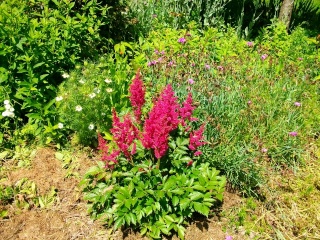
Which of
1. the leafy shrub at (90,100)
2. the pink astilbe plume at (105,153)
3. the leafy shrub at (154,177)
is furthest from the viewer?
the leafy shrub at (90,100)

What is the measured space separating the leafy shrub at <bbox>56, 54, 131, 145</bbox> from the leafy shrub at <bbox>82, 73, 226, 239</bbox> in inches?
19.6

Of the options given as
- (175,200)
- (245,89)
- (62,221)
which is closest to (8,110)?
(62,221)

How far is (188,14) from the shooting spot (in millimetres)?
5359

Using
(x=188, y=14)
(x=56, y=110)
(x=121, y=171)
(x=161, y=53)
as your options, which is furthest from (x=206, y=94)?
(x=188, y=14)

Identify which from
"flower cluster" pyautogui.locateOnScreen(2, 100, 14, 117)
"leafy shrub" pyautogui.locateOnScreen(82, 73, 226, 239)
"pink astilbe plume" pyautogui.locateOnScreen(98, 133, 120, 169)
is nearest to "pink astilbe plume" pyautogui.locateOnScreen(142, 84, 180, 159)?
"leafy shrub" pyautogui.locateOnScreen(82, 73, 226, 239)

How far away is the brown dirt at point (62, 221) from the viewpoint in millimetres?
2662

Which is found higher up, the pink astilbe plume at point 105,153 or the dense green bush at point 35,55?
the dense green bush at point 35,55

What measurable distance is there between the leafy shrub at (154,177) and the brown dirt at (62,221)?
0.42ft

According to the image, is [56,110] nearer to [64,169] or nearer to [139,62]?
[64,169]

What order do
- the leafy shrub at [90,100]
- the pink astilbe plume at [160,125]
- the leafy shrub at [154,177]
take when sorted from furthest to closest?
1. the leafy shrub at [90,100]
2. the leafy shrub at [154,177]
3. the pink astilbe plume at [160,125]

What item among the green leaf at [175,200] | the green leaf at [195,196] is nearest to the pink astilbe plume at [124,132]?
the green leaf at [175,200]

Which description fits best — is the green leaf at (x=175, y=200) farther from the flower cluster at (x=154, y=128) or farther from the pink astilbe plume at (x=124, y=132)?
the pink astilbe plume at (x=124, y=132)

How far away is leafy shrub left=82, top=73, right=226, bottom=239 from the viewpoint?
2373mm

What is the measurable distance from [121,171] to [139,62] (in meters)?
1.73
